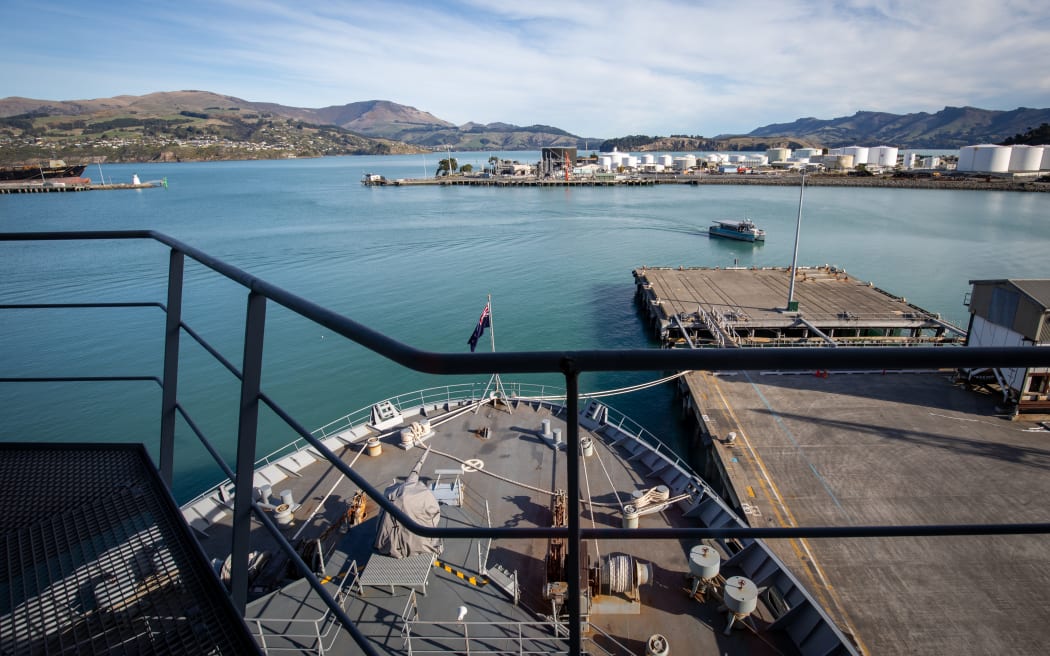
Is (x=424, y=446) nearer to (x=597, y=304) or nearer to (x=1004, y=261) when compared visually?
(x=597, y=304)

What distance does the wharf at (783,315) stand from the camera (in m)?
28.0

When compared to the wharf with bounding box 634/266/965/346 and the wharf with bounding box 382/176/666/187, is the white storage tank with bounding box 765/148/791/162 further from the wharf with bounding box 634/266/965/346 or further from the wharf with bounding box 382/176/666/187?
the wharf with bounding box 634/266/965/346

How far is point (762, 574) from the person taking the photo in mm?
10164

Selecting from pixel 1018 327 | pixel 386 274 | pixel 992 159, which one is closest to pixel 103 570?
pixel 1018 327

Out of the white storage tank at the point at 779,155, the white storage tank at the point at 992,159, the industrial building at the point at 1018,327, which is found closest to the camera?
the industrial building at the point at 1018,327

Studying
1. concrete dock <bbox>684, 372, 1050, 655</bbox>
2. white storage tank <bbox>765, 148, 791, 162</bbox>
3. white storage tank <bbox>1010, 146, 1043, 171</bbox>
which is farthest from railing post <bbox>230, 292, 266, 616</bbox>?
white storage tank <bbox>765, 148, 791, 162</bbox>

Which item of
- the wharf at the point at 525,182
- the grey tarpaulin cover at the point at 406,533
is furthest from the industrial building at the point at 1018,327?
the wharf at the point at 525,182

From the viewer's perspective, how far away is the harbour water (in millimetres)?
24891

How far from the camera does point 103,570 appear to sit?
2.49 meters

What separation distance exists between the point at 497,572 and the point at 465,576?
0.55 meters

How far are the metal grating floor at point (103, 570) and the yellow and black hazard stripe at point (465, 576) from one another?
19.8ft

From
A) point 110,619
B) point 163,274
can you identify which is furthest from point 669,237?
point 110,619

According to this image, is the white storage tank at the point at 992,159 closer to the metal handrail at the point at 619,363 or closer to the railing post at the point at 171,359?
the metal handrail at the point at 619,363

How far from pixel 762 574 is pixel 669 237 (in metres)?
57.8
